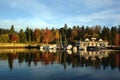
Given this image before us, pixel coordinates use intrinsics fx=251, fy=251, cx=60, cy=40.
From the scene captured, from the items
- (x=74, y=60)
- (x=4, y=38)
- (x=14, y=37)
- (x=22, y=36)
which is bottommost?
(x=74, y=60)

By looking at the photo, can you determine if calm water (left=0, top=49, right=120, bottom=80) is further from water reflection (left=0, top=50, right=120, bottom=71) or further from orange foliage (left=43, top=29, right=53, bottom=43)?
orange foliage (left=43, top=29, right=53, bottom=43)

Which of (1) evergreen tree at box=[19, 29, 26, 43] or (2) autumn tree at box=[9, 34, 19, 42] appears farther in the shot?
(1) evergreen tree at box=[19, 29, 26, 43]

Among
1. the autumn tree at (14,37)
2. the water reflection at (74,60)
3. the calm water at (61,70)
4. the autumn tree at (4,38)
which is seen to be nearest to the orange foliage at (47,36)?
the autumn tree at (14,37)

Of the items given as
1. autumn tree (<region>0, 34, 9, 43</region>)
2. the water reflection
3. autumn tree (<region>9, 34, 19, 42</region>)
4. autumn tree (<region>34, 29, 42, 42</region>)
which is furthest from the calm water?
autumn tree (<region>34, 29, 42, 42</region>)

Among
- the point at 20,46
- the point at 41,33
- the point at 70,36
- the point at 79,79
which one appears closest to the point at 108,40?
the point at 70,36

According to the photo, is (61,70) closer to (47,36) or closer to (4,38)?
(4,38)

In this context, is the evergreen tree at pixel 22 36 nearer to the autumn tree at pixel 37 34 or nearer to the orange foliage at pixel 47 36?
the autumn tree at pixel 37 34

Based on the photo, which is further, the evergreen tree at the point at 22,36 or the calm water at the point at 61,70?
the evergreen tree at the point at 22,36

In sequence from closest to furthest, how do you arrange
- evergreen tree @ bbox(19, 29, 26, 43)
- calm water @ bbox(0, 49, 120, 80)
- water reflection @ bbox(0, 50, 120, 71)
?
calm water @ bbox(0, 49, 120, 80) → water reflection @ bbox(0, 50, 120, 71) → evergreen tree @ bbox(19, 29, 26, 43)

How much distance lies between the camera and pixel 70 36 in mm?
168000

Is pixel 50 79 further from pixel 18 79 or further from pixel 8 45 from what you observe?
pixel 8 45

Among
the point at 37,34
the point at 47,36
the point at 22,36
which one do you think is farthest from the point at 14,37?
the point at 47,36

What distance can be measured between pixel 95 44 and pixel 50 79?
377ft

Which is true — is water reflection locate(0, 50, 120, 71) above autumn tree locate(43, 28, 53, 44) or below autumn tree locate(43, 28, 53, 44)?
below
